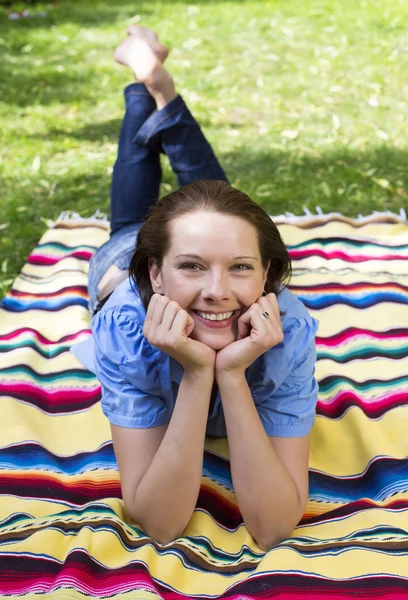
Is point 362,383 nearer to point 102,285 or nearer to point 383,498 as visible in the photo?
point 383,498

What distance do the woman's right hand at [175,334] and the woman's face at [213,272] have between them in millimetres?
→ 58

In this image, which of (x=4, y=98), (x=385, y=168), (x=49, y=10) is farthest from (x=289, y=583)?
(x=49, y=10)

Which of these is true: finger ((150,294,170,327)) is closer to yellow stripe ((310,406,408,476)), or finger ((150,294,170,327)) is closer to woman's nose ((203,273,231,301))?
woman's nose ((203,273,231,301))

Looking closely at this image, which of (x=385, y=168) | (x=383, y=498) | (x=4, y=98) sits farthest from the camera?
(x=4, y=98)

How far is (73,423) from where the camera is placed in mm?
2971

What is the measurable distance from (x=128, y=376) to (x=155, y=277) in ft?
1.08

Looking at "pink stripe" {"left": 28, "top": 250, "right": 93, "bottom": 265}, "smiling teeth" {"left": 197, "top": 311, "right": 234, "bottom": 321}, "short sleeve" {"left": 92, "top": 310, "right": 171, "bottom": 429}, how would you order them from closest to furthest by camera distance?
"smiling teeth" {"left": 197, "top": 311, "right": 234, "bottom": 321}, "short sleeve" {"left": 92, "top": 310, "right": 171, "bottom": 429}, "pink stripe" {"left": 28, "top": 250, "right": 93, "bottom": 265}

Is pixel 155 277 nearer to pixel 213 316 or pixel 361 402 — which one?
pixel 213 316

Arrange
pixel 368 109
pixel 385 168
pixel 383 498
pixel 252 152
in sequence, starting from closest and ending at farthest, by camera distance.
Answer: pixel 383 498
pixel 385 168
pixel 252 152
pixel 368 109

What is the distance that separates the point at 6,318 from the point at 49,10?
681 cm

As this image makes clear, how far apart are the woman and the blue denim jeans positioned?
3.72ft

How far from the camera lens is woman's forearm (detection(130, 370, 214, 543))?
2127 millimetres

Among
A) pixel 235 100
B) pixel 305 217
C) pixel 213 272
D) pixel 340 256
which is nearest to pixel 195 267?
pixel 213 272

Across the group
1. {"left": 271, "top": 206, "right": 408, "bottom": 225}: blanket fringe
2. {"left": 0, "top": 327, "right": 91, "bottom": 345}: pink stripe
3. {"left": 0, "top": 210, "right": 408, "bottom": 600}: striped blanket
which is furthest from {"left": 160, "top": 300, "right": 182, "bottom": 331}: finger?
{"left": 271, "top": 206, "right": 408, "bottom": 225}: blanket fringe
